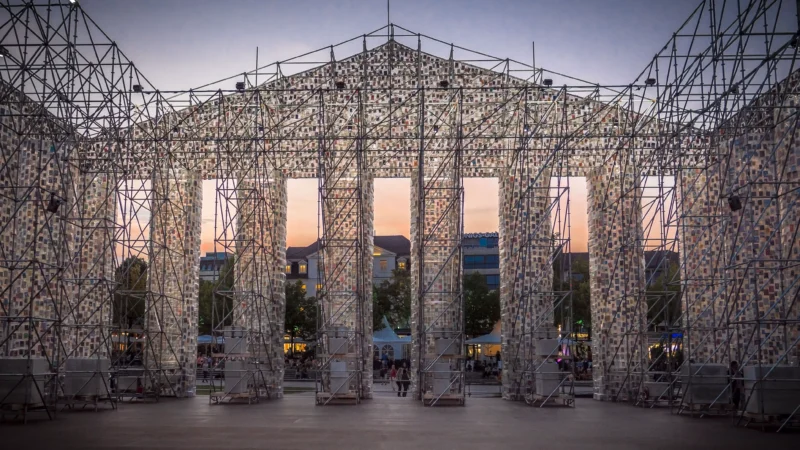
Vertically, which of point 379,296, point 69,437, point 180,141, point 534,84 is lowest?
point 69,437

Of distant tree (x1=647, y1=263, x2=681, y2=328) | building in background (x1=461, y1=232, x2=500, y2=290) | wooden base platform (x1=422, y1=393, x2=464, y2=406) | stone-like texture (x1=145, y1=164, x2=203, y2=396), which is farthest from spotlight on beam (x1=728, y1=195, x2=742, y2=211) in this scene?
building in background (x1=461, y1=232, x2=500, y2=290)

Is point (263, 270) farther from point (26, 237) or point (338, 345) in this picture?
point (26, 237)

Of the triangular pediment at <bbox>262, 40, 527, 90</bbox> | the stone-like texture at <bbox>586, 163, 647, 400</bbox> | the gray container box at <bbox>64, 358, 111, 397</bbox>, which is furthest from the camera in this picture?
the triangular pediment at <bbox>262, 40, 527, 90</bbox>

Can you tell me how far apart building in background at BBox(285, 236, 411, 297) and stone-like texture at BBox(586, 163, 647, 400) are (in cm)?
2938

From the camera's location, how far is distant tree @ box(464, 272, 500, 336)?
4328 cm

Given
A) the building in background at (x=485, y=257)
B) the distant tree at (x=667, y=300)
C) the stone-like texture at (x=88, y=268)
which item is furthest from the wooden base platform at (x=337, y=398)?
the building in background at (x=485, y=257)

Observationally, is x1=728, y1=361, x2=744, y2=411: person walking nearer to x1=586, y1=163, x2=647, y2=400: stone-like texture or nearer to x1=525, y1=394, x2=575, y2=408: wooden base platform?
x1=586, y1=163, x2=647, y2=400: stone-like texture

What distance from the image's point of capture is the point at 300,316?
139ft

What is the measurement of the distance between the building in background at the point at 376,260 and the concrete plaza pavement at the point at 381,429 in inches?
1320

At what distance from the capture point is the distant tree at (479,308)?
4328 centimetres

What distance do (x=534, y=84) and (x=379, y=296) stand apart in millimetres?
25875

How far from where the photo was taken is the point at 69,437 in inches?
456

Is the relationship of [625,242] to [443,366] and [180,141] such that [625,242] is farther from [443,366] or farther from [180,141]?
[180,141]

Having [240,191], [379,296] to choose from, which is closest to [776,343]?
[240,191]
